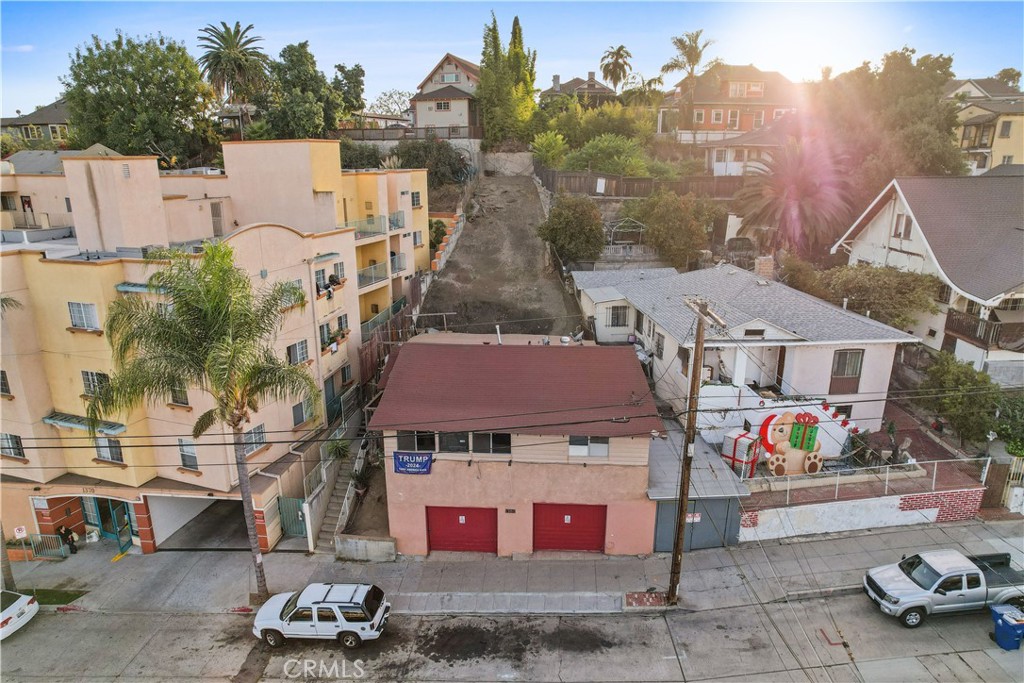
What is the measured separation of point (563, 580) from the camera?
20859mm

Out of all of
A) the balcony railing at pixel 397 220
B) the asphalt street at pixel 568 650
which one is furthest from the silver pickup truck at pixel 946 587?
the balcony railing at pixel 397 220

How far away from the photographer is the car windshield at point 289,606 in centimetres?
1838

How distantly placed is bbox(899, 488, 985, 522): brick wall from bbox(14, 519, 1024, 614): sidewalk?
387 millimetres

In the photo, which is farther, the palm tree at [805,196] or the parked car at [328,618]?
the palm tree at [805,196]

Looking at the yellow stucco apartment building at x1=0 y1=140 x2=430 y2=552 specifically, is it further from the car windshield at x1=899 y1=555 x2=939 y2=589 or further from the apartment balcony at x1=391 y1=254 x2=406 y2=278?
the car windshield at x1=899 y1=555 x2=939 y2=589

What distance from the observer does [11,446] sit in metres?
24.0

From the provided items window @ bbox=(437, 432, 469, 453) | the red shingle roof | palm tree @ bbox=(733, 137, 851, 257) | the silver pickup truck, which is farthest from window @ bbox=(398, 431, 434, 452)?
palm tree @ bbox=(733, 137, 851, 257)

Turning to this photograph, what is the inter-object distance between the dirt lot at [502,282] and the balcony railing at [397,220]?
17.0 feet

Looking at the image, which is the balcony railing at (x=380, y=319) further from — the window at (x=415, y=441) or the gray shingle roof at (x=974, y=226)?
the gray shingle roof at (x=974, y=226)

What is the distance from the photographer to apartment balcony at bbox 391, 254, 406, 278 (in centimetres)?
3831

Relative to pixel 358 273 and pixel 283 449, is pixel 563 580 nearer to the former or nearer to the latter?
pixel 283 449

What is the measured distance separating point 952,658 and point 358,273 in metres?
29.8

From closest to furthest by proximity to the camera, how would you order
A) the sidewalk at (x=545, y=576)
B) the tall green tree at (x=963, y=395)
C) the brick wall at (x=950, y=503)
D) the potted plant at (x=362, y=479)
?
1. the sidewalk at (x=545, y=576)
2. the brick wall at (x=950, y=503)
3. the tall green tree at (x=963, y=395)
4. the potted plant at (x=362, y=479)

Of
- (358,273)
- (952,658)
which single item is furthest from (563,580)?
(358,273)
